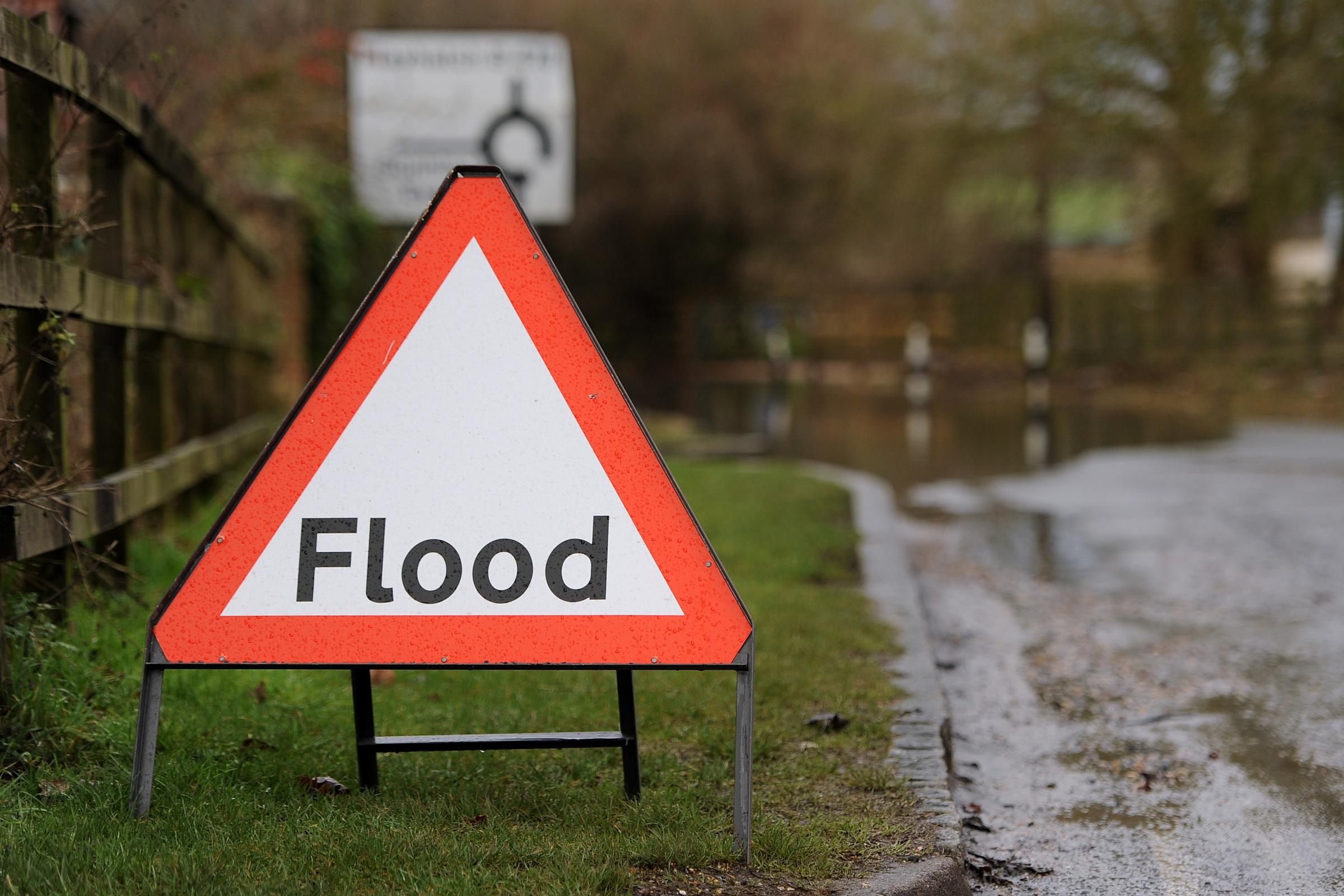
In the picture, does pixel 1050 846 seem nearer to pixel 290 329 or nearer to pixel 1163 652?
pixel 1163 652

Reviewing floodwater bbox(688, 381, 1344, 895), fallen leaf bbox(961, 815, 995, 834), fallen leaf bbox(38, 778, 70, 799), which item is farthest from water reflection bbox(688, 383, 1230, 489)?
fallen leaf bbox(38, 778, 70, 799)

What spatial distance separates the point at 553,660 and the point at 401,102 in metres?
8.87

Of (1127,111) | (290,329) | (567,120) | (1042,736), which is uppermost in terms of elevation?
(1127,111)

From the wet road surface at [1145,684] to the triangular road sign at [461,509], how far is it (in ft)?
3.91

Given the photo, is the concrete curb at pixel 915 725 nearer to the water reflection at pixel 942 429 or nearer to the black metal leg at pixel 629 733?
the black metal leg at pixel 629 733

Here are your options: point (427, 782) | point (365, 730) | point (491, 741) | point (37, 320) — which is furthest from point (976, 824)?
point (37, 320)

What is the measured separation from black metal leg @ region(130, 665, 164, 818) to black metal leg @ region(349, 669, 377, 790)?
1.61ft

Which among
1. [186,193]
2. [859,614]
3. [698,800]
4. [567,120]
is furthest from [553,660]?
[567,120]

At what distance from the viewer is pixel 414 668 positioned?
325 centimetres

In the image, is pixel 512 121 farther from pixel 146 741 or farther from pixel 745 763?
pixel 745 763

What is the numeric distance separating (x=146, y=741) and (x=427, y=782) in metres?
0.80

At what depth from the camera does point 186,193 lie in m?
6.44

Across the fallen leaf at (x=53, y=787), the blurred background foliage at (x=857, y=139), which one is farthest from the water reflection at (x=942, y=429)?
the fallen leaf at (x=53, y=787)

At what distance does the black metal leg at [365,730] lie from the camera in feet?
11.9
